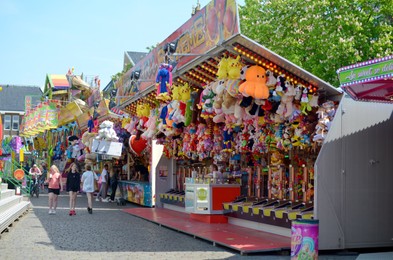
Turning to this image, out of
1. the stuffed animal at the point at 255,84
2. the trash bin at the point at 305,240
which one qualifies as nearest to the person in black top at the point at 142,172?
the stuffed animal at the point at 255,84

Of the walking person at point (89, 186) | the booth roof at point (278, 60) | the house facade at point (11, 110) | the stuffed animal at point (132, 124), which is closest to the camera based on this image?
the booth roof at point (278, 60)

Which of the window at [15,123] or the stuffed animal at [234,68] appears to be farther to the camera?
the window at [15,123]

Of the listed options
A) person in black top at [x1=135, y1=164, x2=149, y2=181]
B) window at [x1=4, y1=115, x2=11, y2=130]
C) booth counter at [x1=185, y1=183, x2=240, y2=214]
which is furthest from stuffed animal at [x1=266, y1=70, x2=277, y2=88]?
window at [x1=4, y1=115, x2=11, y2=130]

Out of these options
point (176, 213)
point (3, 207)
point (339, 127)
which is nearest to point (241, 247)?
point (339, 127)

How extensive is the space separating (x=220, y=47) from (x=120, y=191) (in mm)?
14892

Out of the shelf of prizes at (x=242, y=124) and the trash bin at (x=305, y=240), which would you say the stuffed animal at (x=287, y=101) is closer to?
the shelf of prizes at (x=242, y=124)

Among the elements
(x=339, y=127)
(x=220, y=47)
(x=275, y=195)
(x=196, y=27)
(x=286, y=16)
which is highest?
(x=286, y=16)

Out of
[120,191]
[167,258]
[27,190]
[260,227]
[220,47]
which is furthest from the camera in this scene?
[27,190]

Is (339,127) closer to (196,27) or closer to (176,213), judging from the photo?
(196,27)

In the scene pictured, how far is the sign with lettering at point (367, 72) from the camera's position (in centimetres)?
748

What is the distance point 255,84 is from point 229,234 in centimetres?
326

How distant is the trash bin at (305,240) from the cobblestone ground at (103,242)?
2.08 meters

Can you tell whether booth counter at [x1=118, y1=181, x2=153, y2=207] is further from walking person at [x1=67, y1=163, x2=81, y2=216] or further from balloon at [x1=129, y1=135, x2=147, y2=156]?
walking person at [x1=67, y1=163, x2=81, y2=216]

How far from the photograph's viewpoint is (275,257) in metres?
10.4
